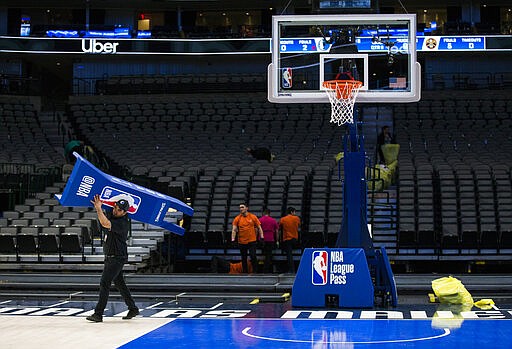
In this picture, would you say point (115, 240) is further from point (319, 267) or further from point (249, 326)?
point (319, 267)

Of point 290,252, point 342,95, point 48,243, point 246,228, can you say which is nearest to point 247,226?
point 246,228

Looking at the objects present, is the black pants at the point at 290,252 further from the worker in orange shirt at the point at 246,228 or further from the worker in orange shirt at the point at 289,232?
the worker in orange shirt at the point at 246,228

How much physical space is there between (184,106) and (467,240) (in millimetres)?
14076

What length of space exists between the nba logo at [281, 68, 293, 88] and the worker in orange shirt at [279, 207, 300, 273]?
604cm

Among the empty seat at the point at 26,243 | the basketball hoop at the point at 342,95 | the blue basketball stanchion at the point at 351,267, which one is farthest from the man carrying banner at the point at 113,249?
the empty seat at the point at 26,243

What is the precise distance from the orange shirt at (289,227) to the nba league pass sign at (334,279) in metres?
6.03

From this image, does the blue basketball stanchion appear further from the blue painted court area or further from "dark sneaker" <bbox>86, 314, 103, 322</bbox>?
"dark sneaker" <bbox>86, 314, 103, 322</bbox>

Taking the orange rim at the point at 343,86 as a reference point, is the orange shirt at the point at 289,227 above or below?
below

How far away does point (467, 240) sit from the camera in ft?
67.9

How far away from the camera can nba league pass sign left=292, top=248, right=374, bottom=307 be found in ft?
44.4

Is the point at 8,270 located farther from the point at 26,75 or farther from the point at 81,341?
the point at 26,75

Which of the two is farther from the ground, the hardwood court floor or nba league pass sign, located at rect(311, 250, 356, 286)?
nba league pass sign, located at rect(311, 250, 356, 286)

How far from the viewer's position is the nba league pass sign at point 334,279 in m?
13.5

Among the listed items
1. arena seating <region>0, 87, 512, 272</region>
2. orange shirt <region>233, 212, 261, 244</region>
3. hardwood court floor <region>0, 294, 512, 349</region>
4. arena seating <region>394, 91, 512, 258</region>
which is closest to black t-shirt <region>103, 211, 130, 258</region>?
hardwood court floor <region>0, 294, 512, 349</region>
